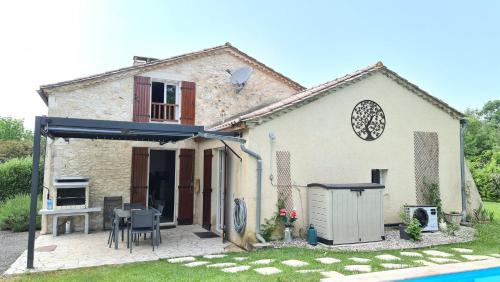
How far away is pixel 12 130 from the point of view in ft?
151

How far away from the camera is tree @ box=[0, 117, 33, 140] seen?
44.5m

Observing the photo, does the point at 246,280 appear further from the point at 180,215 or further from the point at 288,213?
the point at 180,215

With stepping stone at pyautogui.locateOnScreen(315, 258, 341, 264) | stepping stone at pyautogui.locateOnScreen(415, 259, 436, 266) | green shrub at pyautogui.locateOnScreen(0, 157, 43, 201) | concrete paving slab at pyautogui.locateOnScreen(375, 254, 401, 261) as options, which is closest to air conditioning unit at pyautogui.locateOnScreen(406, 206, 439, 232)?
concrete paving slab at pyautogui.locateOnScreen(375, 254, 401, 261)

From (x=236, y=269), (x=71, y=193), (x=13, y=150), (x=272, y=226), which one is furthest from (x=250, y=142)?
(x=13, y=150)

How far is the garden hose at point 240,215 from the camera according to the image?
8867 mm

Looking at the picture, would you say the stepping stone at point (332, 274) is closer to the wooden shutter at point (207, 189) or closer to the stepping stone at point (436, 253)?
the stepping stone at point (436, 253)

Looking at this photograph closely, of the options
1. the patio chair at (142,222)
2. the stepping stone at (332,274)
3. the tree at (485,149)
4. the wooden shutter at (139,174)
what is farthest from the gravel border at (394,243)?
the wooden shutter at (139,174)

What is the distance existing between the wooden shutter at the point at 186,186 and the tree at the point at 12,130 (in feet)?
139

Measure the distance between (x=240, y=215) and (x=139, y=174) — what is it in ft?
16.0

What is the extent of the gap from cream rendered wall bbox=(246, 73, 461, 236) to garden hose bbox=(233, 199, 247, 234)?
0.49 metres

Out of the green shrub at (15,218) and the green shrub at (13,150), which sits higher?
the green shrub at (13,150)

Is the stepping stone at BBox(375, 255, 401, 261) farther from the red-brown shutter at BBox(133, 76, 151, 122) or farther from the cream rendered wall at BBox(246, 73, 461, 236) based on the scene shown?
the red-brown shutter at BBox(133, 76, 151, 122)

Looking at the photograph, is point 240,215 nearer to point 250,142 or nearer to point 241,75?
point 250,142

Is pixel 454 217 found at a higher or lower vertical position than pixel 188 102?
lower
